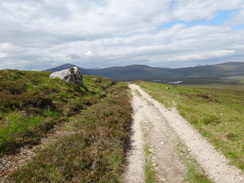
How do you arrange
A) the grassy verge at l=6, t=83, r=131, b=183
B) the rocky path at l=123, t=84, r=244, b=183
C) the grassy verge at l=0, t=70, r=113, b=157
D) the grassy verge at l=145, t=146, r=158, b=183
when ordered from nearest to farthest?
the grassy verge at l=6, t=83, r=131, b=183 < the grassy verge at l=145, t=146, r=158, b=183 < the rocky path at l=123, t=84, r=244, b=183 < the grassy verge at l=0, t=70, r=113, b=157

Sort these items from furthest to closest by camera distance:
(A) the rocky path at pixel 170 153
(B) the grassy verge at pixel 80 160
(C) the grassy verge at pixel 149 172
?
(A) the rocky path at pixel 170 153 → (C) the grassy verge at pixel 149 172 → (B) the grassy verge at pixel 80 160

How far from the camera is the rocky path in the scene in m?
6.79

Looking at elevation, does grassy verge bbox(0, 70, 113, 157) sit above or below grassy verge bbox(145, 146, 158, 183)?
above

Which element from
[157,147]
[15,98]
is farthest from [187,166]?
[15,98]

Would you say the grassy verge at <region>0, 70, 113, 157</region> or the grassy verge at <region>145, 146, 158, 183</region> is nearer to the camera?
the grassy verge at <region>145, 146, 158, 183</region>

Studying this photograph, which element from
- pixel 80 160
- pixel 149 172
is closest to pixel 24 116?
pixel 80 160

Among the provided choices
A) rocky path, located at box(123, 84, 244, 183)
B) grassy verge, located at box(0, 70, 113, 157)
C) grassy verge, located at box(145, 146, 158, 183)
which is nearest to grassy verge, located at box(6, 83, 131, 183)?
rocky path, located at box(123, 84, 244, 183)

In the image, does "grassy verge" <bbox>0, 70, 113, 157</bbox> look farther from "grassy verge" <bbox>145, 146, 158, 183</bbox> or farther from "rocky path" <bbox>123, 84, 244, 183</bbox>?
"grassy verge" <bbox>145, 146, 158, 183</bbox>

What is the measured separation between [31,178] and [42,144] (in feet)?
10.6

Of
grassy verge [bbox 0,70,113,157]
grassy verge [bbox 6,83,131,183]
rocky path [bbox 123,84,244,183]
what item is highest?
grassy verge [bbox 0,70,113,157]

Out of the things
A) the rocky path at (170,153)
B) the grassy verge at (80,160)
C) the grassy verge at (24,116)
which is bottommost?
the rocky path at (170,153)

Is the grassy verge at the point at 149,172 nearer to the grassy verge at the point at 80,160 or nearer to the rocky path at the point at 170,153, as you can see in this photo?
the rocky path at the point at 170,153

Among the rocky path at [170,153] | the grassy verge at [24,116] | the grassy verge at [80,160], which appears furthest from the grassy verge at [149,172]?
the grassy verge at [24,116]

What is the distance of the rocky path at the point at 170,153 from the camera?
679cm
